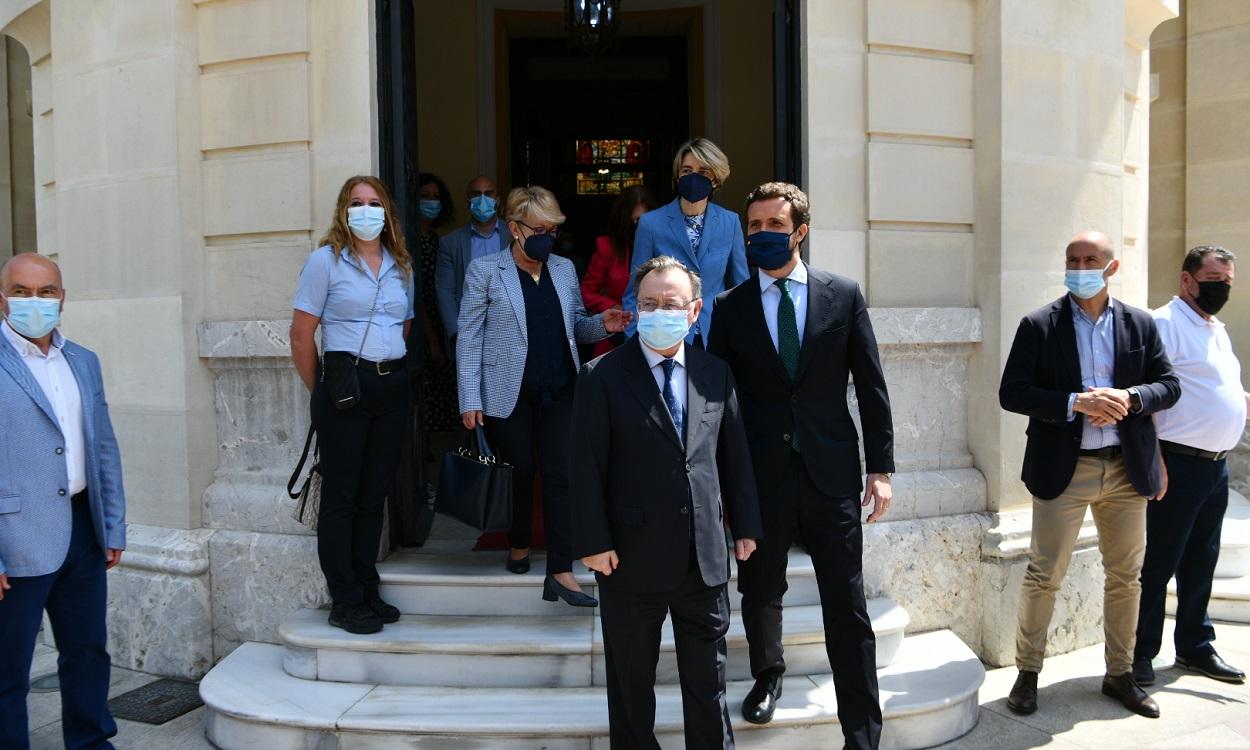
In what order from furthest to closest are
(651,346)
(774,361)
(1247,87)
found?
(1247,87)
(774,361)
(651,346)

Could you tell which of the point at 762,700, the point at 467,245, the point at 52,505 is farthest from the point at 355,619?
the point at 467,245

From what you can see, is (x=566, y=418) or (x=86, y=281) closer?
(x=566, y=418)

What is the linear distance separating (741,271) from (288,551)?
8.95 feet

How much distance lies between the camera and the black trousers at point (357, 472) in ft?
14.7

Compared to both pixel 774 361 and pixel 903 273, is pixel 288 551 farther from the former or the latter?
pixel 903 273

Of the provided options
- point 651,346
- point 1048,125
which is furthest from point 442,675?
point 1048,125

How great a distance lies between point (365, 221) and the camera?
14.6ft

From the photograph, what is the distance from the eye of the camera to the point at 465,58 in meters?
9.35

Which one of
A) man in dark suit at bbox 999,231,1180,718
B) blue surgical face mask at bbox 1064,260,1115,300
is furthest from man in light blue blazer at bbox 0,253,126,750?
blue surgical face mask at bbox 1064,260,1115,300

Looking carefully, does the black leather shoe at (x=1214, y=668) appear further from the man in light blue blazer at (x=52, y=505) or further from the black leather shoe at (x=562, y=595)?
the man in light blue blazer at (x=52, y=505)

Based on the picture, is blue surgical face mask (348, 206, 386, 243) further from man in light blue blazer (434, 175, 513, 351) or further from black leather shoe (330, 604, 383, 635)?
black leather shoe (330, 604, 383, 635)

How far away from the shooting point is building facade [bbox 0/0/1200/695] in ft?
17.0

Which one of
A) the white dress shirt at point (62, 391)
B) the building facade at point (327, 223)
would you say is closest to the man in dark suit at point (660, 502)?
the building facade at point (327, 223)

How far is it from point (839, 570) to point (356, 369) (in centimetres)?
230
